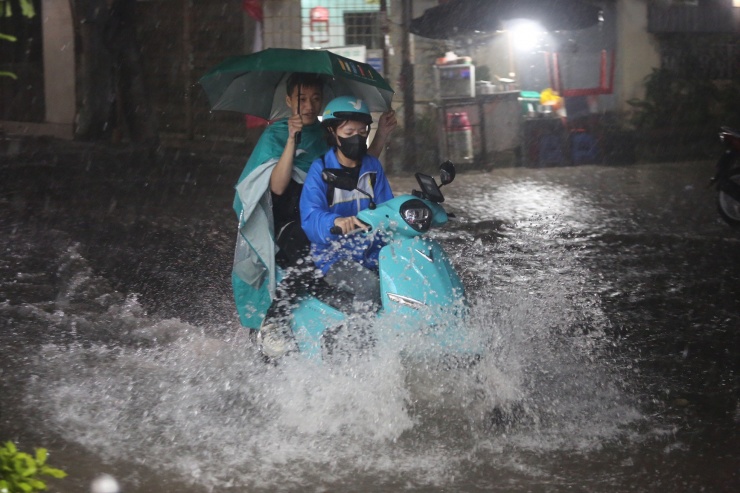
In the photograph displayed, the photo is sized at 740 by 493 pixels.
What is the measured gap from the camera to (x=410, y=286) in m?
4.28

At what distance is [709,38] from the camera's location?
14.2m

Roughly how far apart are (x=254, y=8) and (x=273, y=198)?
32.3 feet

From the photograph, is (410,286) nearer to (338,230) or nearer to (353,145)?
(338,230)

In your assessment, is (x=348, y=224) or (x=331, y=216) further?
(x=331, y=216)

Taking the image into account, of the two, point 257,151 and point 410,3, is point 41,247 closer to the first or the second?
point 257,151

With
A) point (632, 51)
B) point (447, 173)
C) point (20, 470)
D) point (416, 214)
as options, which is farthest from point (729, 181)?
point (20, 470)

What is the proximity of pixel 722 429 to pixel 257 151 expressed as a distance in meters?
2.72

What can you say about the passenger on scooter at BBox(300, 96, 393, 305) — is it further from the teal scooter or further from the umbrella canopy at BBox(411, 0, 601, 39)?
the umbrella canopy at BBox(411, 0, 601, 39)

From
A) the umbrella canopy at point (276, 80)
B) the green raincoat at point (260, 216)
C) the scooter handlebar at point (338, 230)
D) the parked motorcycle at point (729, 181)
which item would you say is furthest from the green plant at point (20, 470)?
the parked motorcycle at point (729, 181)

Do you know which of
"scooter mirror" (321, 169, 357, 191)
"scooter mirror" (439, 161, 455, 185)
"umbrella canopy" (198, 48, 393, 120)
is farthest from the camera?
"umbrella canopy" (198, 48, 393, 120)

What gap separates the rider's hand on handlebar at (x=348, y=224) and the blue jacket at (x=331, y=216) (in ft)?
0.35

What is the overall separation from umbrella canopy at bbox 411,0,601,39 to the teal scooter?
8578 millimetres

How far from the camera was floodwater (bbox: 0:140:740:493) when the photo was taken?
4.02 metres

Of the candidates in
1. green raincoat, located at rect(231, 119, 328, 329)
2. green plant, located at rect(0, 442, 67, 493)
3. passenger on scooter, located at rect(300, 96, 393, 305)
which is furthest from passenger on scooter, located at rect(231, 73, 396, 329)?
green plant, located at rect(0, 442, 67, 493)
